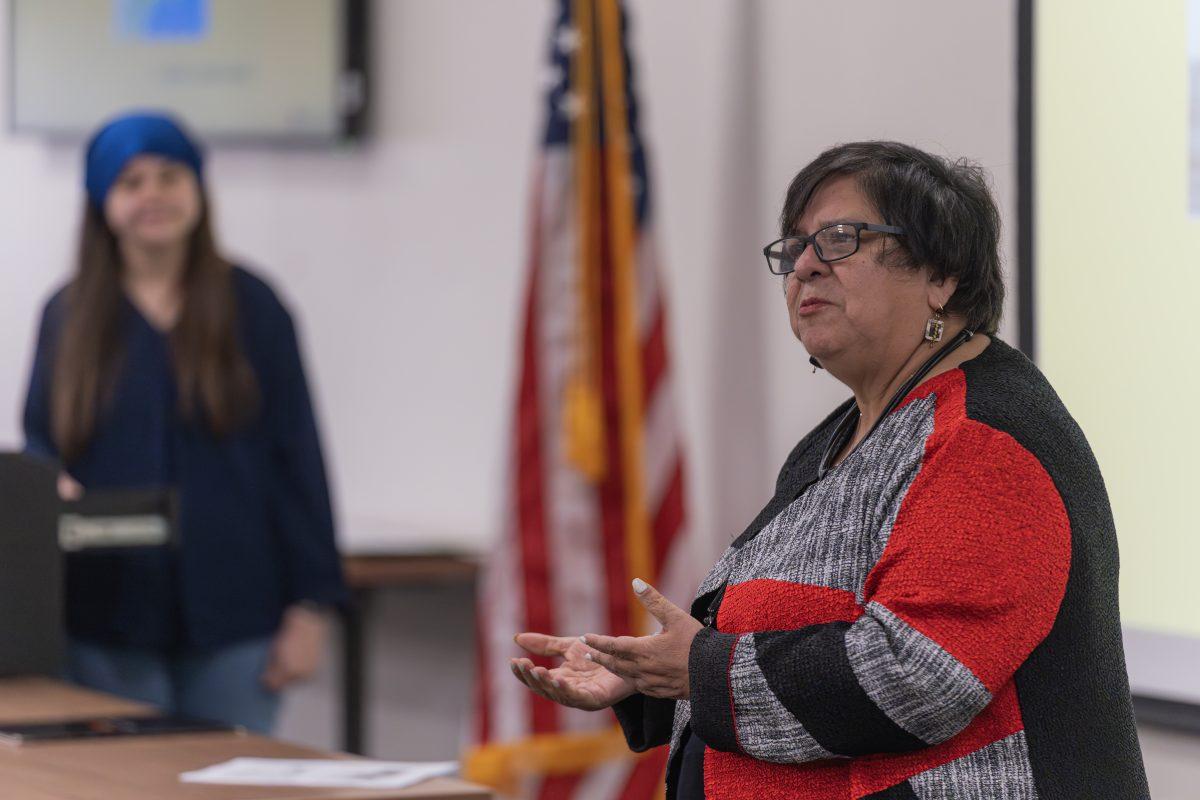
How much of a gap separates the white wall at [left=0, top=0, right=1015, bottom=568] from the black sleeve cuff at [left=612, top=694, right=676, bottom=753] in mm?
1210

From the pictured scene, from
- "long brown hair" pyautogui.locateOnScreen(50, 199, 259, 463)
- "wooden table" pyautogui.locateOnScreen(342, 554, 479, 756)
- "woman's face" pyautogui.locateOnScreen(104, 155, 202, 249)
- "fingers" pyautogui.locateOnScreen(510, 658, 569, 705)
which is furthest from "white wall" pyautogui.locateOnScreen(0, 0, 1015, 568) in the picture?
"fingers" pyautogui.locateOnScreen(510, 658, 569, 705)

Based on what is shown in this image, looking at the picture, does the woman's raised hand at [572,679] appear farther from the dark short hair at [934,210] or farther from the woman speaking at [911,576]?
the dark short hair at [934,210]

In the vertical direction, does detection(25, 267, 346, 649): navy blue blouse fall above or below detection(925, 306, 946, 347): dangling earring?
below

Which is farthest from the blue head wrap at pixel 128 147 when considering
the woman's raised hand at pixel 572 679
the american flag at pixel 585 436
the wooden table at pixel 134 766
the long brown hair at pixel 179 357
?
the woman's raised hand at pixel 572 679

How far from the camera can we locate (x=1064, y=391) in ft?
8.55

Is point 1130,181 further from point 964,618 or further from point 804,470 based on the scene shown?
point 964,618

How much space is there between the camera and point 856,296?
1.64m

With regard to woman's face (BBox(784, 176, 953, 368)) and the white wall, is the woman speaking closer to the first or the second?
woman's face (BBox(784, 176, 953, 368))

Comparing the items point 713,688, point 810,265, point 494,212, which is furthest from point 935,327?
point 494,212

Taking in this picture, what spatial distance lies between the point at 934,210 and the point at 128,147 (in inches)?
74.4

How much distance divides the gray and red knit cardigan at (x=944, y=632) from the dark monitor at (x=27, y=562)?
5.02 ft

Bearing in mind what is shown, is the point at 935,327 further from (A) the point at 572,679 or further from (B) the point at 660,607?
(A) the point at 572,679

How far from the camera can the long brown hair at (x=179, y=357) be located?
9.91ft

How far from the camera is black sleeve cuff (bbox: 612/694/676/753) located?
1.88m
